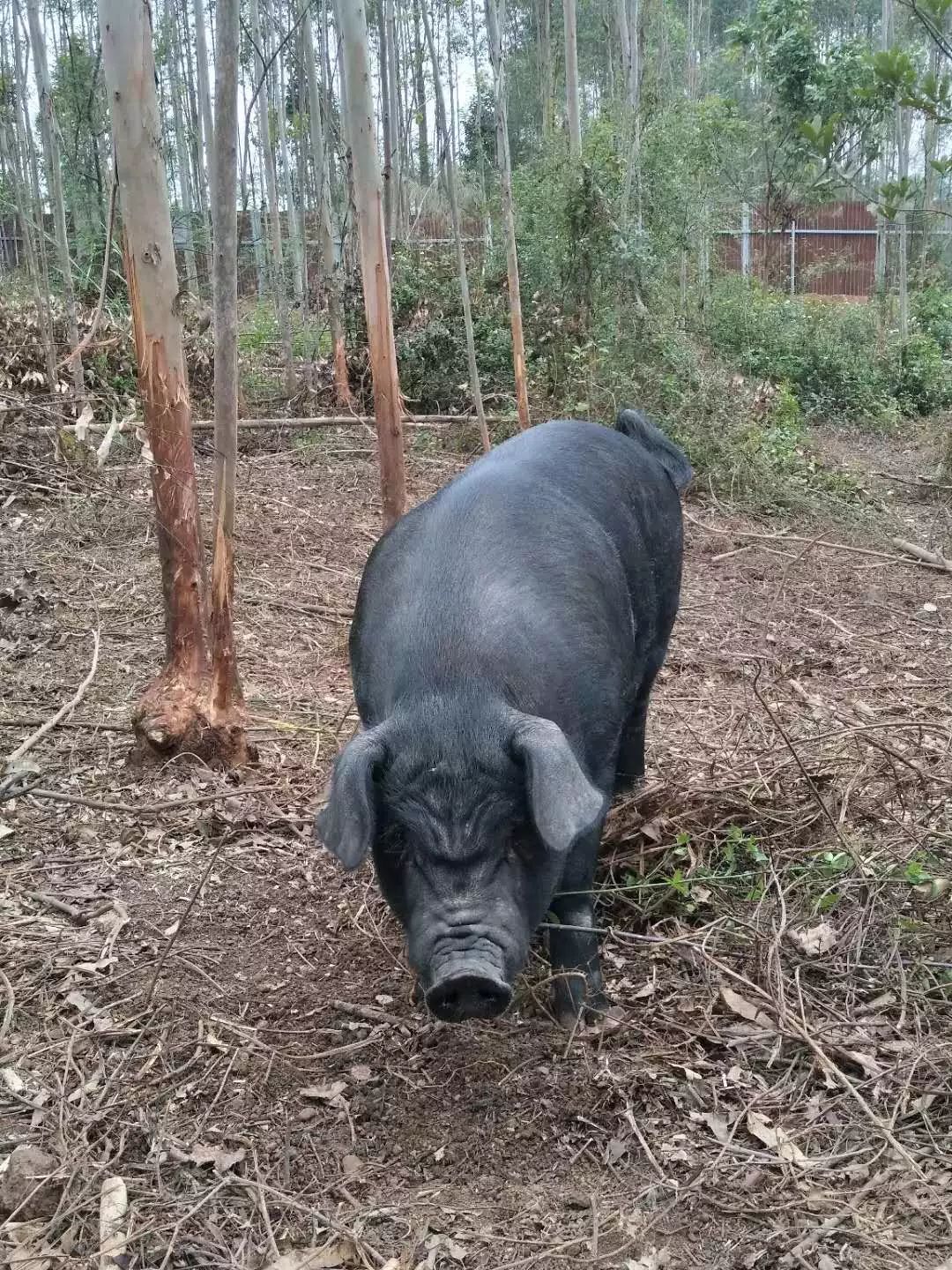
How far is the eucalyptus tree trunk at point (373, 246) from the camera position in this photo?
540 cm

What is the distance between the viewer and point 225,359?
13.9 feet

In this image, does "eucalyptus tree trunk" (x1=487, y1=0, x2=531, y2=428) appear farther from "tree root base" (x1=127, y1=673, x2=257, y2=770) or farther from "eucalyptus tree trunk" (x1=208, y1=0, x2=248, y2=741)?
→ "tree root base" (x1=127, y1=673, x2=257, y2=770)

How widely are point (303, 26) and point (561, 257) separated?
11.7ft

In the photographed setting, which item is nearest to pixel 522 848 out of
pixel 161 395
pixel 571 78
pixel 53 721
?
pixel 161 395

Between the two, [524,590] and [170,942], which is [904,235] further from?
[170,942]

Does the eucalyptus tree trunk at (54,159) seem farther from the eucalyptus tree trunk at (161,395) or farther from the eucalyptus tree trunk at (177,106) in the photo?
the eucalyptus tree trunk at (177,106)

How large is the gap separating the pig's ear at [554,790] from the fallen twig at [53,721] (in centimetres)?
252

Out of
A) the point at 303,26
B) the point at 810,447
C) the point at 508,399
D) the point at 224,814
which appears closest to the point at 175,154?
the point at 303,26

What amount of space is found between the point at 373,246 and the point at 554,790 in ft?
12.3

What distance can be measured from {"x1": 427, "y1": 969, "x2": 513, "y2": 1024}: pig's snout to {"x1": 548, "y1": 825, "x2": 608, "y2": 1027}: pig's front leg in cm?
65

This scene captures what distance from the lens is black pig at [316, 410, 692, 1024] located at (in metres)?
2.66

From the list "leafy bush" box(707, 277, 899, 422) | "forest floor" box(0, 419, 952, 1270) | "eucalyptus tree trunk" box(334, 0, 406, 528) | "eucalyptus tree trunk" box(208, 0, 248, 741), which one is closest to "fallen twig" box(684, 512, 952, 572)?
"forest floor" box(0, 419, 952, 1270)

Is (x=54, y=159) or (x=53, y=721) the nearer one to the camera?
(x=53, y=721)

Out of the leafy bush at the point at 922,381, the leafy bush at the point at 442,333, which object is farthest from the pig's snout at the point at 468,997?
the leafy bush at the point at 922,381
